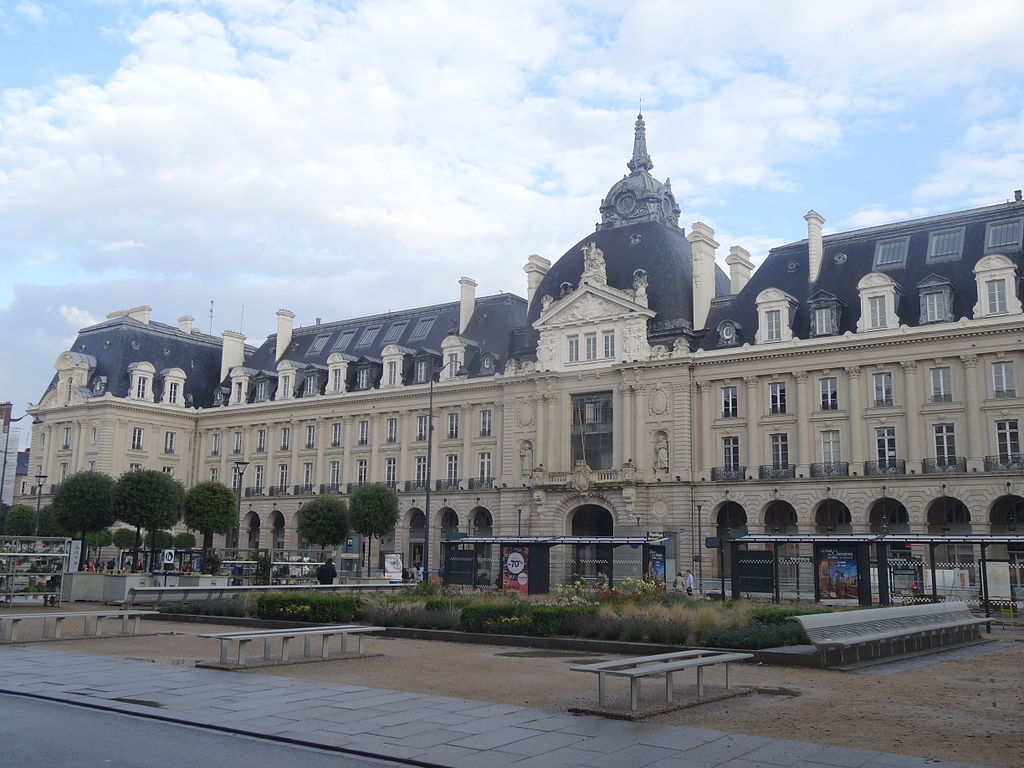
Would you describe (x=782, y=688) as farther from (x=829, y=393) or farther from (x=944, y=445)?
(x=829, y=393)

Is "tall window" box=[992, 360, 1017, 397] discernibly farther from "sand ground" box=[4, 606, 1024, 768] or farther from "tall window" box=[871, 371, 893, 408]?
"sand ground" box=[4, 606, 1024, 768]

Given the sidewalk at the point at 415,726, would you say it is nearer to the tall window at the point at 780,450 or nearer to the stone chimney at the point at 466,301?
the tall window at the point at 780,450

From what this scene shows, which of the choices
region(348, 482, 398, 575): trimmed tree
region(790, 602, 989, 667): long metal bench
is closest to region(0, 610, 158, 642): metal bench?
region(790, 602, 989, 667): long metal bench

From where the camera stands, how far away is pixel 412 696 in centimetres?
1427

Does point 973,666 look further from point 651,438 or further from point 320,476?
point 320,476

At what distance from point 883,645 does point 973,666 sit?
5.23 ft

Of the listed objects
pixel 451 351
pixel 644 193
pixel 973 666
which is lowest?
pixel 973 666

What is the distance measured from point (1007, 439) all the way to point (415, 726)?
143 ft

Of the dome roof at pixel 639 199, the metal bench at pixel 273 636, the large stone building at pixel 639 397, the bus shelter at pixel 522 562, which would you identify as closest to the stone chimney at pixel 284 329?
the large stone building at pixel 639 397

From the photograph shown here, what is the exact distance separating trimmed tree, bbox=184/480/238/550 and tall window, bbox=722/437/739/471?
28377mm

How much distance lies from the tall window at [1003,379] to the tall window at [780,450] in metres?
10.5

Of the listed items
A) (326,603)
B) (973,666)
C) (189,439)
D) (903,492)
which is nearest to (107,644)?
(326,603)

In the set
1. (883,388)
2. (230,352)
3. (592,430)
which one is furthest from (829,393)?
(230,352)

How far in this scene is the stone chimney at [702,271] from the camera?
6028cm
